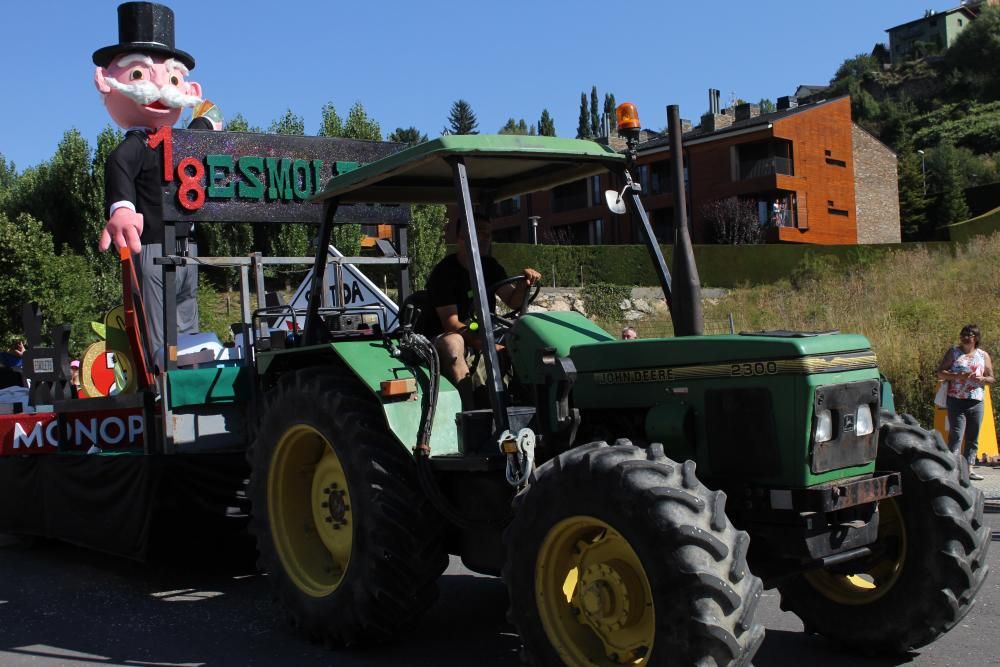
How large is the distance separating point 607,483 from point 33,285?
765 inches

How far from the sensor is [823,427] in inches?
164

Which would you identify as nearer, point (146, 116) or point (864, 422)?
point (864, 422)

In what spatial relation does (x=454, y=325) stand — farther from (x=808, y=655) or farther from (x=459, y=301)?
(x=808, y=655)

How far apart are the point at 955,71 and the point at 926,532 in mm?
104432

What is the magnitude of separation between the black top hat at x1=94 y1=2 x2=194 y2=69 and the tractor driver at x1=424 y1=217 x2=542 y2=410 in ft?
15.1

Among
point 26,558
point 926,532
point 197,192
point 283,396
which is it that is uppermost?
point 197,192

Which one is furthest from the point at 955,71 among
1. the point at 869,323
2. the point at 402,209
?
the point at 402,209

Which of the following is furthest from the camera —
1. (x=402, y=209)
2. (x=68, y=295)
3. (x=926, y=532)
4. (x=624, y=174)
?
(x=68, y=295)

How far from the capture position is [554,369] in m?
4.73

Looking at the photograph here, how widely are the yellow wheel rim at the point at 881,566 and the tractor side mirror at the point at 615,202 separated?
1.89 m

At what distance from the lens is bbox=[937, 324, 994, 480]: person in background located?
35.5 ft

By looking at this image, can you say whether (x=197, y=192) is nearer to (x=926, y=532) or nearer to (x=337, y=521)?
(x=337, y=521)

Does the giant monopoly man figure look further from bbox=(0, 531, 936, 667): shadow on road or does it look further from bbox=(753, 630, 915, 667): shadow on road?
bbox=(753, 630, 915, 667): shadow on road

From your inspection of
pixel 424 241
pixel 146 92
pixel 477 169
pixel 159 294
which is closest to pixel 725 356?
pixel 477 169
